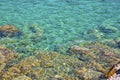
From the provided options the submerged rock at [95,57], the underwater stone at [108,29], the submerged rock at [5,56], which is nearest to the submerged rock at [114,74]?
the submerged rock at [95,57]

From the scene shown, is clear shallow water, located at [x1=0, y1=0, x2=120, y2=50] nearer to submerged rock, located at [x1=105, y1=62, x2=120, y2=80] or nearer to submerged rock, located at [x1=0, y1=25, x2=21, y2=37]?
submerged rock, located at [x1=0, y1=25, x2=21, y2=37]

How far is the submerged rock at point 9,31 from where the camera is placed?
65.4 feet

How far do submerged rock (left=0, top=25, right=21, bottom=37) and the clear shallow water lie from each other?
736mm

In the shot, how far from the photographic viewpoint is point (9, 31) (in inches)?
795

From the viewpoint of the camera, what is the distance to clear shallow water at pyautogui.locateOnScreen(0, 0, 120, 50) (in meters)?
19.7

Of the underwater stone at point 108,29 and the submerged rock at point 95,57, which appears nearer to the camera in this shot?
the submerged rock at point 95,57

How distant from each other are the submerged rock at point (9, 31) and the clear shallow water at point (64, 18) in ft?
2.41

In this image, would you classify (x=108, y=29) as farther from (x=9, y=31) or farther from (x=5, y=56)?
(x=5, y=56)

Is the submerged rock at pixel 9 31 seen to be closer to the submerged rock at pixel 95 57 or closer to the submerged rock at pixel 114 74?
the submerged rock at pixel 95 57

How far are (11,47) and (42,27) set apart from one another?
4.47 meters

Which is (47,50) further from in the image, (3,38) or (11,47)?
(3,38)

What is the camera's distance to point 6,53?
16969 millimetres

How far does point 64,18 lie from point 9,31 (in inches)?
227

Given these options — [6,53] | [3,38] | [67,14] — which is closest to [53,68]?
[6,53]
